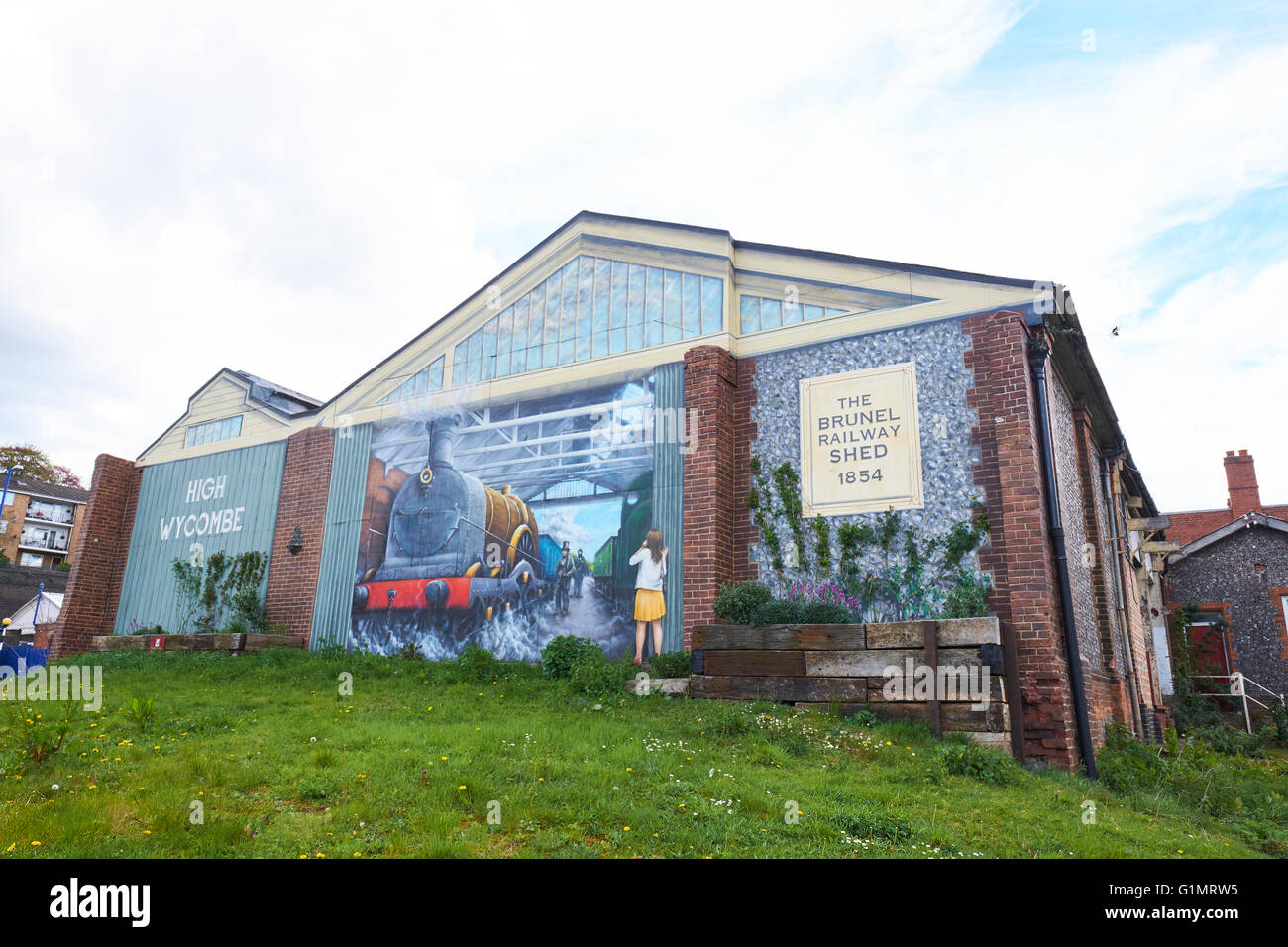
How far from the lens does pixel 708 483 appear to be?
11.5 m

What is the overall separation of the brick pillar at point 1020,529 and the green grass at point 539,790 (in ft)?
3.39

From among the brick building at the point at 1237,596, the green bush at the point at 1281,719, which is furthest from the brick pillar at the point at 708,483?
the brick building at the point at 1237,596

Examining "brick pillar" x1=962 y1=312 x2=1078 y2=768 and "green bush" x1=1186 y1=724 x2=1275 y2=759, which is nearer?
"brick pillar" x1=962 y1=312 x2=1078 y2=768

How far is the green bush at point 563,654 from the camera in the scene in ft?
35.7

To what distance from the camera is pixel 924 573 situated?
33.1 ft

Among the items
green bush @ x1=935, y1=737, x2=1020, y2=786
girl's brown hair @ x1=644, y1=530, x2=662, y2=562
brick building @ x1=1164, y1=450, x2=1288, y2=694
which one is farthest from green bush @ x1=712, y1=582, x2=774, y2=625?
brick building @ x1=1164, y1=450, x2=1288, y2=694

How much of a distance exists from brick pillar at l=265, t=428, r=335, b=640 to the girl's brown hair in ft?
24.2

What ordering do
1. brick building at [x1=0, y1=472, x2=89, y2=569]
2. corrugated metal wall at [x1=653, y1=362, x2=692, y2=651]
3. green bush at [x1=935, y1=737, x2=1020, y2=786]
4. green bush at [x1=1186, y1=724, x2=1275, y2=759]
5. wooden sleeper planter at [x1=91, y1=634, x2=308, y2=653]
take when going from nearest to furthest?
green bush at [x1=935, y1=737, x2=1020, y2=786] < corrugated metal wall at [x1=653, y1=362, x2=692, y2=651] < wooden sleeper planter at [x1=91, y1=634, x2=308, y2=653] < green bush at [x1=1186, y1=724, x2=1275, y2=759] < brick building at [x1=0, y1=472, x2=89, y2=569]

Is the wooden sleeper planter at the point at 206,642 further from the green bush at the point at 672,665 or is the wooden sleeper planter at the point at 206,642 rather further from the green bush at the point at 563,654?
the green bush at the point at 672,665

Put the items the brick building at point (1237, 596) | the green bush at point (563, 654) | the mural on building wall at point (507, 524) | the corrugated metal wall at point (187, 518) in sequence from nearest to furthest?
the green bush at point (563, 654) → the mural on building wall at point (507, 524) → the corrugated metal wall at point (187, 518) → the brick building at point (1237, 596)

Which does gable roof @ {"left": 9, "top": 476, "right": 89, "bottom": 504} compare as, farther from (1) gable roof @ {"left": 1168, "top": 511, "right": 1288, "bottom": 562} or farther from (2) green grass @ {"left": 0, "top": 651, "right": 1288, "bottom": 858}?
(1) gable roof @ {"left": 1168, "top": 511, "right": 1288, "bottom": 562}

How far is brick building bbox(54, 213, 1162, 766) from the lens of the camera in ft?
33.3

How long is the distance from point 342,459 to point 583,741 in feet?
35.1

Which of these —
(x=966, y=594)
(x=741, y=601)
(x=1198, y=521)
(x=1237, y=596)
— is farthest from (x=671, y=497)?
(x=1198, y=521)
